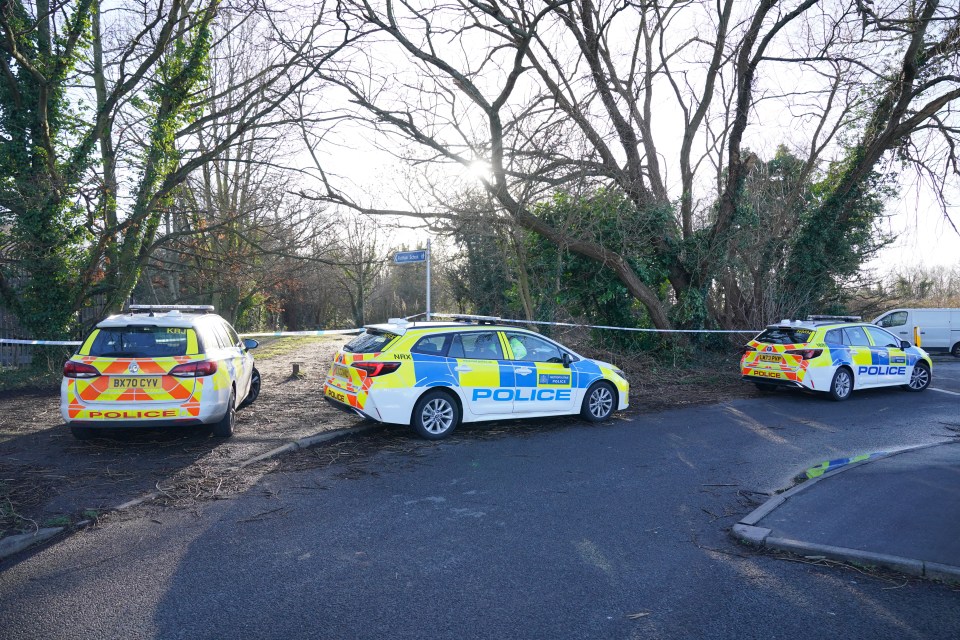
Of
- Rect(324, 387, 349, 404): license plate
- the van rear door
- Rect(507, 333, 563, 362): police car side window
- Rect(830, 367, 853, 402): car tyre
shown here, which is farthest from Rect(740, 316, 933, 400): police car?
the van rear door

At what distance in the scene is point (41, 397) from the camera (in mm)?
10766

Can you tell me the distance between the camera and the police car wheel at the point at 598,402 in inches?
371

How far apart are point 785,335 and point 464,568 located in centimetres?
979

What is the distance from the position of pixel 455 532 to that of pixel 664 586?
5.37 ft

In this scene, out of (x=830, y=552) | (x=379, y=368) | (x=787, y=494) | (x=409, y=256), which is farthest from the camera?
(x=409, y=256)

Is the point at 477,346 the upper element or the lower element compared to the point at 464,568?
upper

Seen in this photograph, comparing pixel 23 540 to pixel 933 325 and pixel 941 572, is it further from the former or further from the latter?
pixel 933 325

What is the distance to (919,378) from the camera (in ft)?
42.7

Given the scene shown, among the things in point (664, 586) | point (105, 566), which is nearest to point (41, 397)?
point (105, 566)

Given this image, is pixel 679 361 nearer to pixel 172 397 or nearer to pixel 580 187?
pixel 580 187

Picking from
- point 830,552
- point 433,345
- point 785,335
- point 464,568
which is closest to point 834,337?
point 785,335

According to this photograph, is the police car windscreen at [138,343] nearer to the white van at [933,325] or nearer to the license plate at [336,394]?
the license plate at [336,394]

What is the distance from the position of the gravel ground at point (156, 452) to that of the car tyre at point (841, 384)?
160 cm

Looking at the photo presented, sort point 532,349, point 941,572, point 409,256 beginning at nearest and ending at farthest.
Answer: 1. point 941,572
2. point 532,349
3. point 409,256
